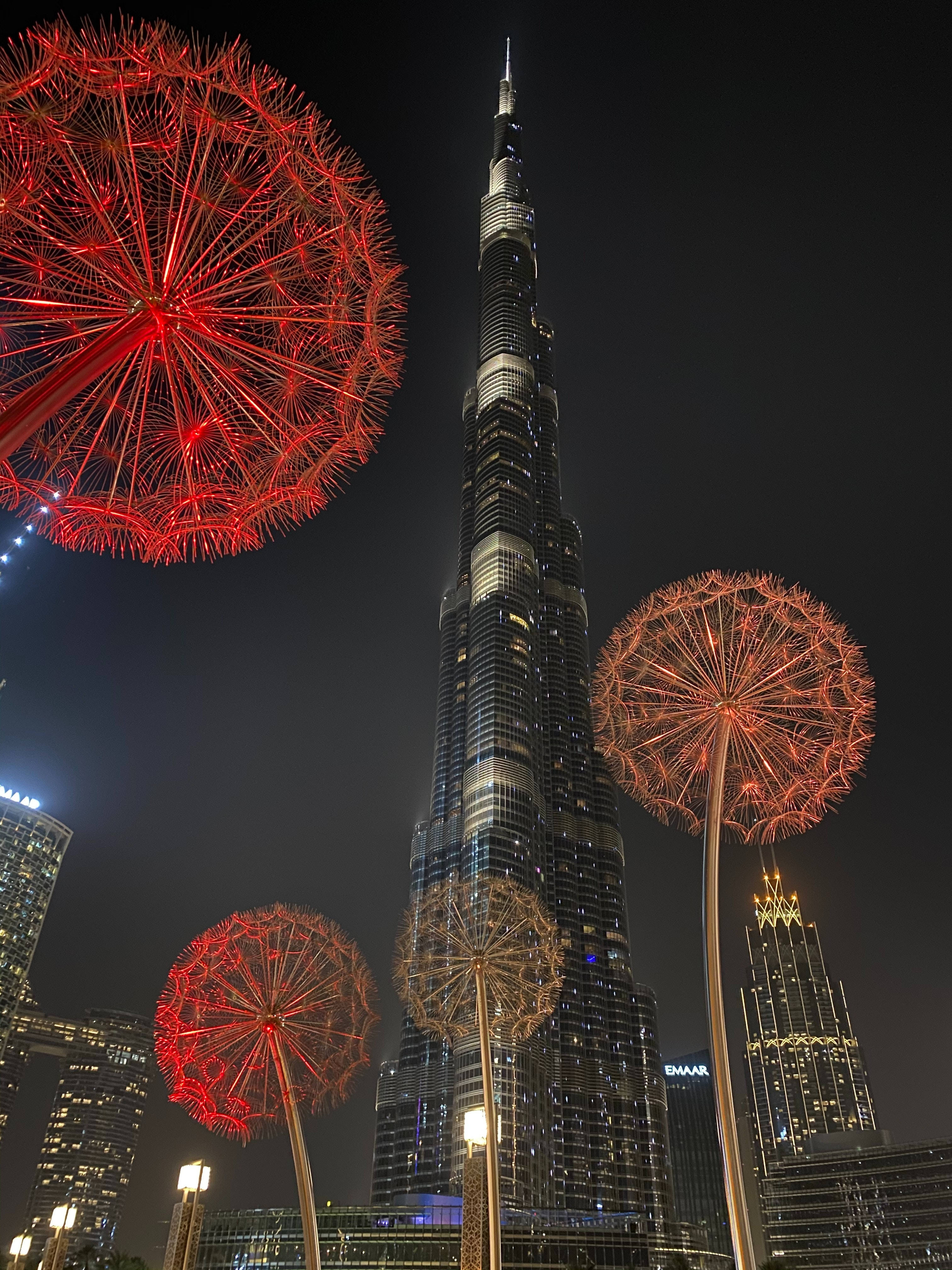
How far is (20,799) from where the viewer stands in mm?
159500

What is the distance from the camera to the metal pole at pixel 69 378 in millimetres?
10406

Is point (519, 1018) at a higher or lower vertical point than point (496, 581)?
lower

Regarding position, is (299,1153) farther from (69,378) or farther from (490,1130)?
(69,378)

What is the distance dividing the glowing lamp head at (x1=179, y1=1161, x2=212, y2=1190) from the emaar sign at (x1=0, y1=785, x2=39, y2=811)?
14961 centimetres

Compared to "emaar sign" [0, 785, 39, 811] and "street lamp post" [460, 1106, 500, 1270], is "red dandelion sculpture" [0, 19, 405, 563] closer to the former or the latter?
"street lamp post" [460, 1106, 500, 1270]

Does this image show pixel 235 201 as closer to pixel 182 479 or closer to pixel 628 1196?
pixel 182 479

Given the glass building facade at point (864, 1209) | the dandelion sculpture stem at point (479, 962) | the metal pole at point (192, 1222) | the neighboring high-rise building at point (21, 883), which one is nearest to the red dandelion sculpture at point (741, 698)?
the dandelion sculpture stem at point (479, 962)

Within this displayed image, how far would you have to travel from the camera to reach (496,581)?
607 feet

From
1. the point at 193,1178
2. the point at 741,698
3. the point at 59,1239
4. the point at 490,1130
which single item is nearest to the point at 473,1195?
the point at 490,1130

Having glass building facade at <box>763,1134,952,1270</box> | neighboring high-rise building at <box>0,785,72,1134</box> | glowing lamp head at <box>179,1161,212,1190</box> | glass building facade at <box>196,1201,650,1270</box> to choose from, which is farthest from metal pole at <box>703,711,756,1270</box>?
glass building facade at <box>763,1134,952,1270</box>

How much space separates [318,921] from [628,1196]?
159714mm

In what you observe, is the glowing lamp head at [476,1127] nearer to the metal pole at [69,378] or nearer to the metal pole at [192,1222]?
the metal pole at [192,1222]

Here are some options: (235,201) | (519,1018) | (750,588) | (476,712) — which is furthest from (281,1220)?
(235,201)

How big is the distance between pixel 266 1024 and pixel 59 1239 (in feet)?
54.5
